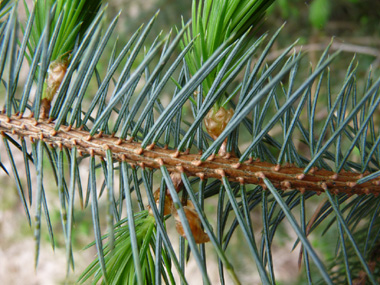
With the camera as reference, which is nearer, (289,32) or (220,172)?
(220,172)

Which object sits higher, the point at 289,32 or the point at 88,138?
the point at 289,32

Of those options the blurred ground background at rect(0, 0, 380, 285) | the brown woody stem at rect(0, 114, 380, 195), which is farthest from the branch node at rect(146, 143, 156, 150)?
the blurred ground background at rect(0, 0, 380, 285)

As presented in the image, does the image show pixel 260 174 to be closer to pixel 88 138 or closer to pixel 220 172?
pixel 220 172

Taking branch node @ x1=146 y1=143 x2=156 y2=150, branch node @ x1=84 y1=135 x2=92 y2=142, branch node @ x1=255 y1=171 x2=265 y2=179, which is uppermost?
branch node @ x1=84 y1=135 x2=92 y2=142

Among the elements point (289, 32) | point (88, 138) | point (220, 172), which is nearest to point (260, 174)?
point (220, 172)

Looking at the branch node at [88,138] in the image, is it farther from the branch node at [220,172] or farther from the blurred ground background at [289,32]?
the blurred ground background at [289,32]

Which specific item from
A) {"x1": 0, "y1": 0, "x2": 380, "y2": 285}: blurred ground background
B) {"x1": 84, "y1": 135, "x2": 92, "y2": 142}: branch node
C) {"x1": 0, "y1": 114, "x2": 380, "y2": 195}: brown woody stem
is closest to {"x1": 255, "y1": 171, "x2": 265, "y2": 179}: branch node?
{"x1": 0, "y1": 114, "x2": 380, "y2": 195}: brown woody stem

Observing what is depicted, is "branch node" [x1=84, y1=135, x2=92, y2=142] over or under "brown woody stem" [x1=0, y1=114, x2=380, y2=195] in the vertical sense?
over

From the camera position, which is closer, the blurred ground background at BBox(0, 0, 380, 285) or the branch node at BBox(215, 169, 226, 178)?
the branch node at BBox(215, 169, 226, 178)

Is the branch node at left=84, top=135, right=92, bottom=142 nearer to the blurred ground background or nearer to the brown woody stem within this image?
the brown woody stem
